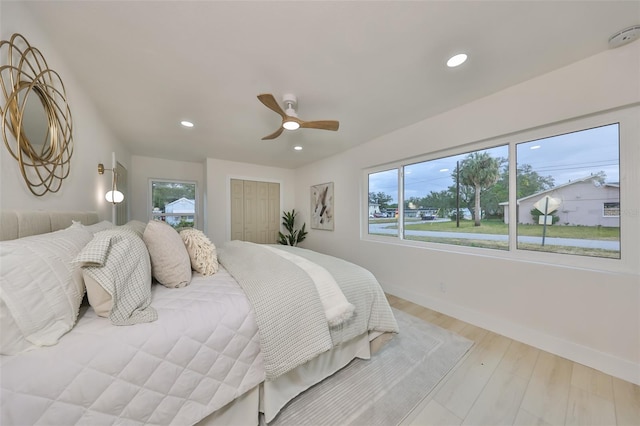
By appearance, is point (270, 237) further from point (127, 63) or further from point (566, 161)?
point (566, 161)

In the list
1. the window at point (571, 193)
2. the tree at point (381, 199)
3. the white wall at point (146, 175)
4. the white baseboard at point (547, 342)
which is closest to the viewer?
the white baseboard at point (547, 342)

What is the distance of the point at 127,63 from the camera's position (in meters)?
1.58

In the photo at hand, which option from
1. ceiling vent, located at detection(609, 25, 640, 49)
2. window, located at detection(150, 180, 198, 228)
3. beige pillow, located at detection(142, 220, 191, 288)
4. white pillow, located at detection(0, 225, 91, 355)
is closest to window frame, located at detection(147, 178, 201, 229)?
window, located at detection(150, 180, 198, 228)

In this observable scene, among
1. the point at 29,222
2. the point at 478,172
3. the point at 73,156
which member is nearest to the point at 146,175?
the point at 73,156

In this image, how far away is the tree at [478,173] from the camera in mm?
2225

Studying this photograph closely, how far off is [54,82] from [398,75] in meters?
2.45

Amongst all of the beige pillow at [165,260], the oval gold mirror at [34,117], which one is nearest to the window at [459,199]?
the beige pillow at [165,260]

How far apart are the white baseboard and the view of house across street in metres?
0.72

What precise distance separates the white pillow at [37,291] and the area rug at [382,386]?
1146 millimetres

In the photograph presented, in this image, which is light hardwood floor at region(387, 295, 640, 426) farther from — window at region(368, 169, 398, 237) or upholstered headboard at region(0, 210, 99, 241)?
upholstered headboard at region(0, 210, 99, 241)

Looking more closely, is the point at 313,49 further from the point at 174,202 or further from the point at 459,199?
the point at 174,202

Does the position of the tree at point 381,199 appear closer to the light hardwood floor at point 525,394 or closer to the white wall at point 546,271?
the white wall at point 546,271

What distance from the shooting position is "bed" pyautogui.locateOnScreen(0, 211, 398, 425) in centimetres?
71

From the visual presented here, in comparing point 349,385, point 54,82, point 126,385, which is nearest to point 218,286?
point 126,385
